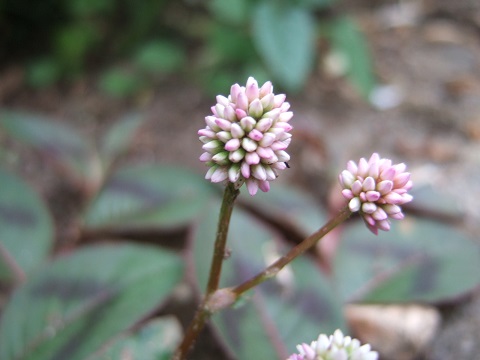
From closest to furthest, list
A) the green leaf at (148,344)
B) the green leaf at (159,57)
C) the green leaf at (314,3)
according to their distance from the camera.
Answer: the green leaf at (148,344), the green leaf at (314,3), the green leaf at (159,57)

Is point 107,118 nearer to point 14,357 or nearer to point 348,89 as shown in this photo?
point 348,89

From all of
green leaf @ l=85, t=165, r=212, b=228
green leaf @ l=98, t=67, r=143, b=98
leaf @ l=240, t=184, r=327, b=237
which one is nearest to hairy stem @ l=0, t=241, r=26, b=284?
green leaf @ l=85, t=165, r=212, b=228

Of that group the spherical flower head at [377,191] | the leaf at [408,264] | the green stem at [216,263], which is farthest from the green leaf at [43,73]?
the spherical flower head at [377,191]

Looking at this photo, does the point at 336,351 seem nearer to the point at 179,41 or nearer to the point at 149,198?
the point at 149,198

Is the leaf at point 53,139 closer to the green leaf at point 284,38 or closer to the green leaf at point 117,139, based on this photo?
the green leaf at point 117,139

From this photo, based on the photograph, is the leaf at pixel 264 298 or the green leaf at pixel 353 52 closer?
the leaf at pixel 264 298

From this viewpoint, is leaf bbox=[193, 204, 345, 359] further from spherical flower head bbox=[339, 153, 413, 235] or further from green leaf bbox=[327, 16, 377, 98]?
green leaf bbox=[327, 16, 377, 98]

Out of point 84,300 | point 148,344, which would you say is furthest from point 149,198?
point 148,344
